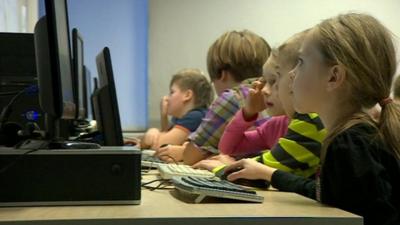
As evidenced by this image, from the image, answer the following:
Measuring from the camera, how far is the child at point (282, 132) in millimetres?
1403

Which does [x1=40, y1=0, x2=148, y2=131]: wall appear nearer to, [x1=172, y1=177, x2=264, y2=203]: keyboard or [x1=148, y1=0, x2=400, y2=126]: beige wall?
[x1=148, y1=0, x2=400, y2=126]: beige wall

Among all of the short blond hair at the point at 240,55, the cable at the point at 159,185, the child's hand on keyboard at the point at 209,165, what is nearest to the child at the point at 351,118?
the cable at the point at 159,185

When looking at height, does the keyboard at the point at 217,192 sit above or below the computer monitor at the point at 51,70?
below

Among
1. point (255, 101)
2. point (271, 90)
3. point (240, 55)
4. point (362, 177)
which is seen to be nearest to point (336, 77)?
point (362, 177)

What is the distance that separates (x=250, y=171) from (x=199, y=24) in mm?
2601

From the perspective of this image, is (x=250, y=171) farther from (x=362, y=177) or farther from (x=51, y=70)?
(x=51, y=70)

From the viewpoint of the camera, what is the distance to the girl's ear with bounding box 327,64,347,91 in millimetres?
1229

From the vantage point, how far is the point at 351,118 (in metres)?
1.21

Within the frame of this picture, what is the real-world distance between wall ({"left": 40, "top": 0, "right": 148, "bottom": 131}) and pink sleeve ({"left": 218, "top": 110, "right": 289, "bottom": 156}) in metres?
1.92

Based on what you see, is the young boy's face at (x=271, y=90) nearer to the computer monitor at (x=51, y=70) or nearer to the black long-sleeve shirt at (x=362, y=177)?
the black long-sleeve shirt at (x=362, y=177)

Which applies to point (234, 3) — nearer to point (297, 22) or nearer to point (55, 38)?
point (297, 22)

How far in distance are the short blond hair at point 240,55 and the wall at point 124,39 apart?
157 centimetres

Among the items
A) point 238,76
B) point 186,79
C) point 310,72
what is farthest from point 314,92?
point 186,79

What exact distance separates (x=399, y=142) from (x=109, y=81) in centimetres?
74
